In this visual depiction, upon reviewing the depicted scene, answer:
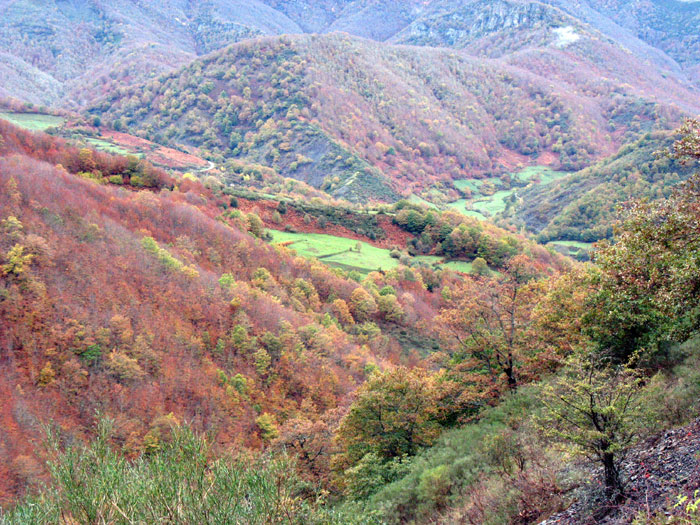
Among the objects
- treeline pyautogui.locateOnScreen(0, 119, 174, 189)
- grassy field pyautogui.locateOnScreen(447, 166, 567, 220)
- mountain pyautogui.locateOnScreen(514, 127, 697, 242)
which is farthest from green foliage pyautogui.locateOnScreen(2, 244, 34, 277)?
grassy field pyautogui.locateOnScreen(447, 166, 567, 220)

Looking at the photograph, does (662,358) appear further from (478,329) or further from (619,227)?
(478,329)

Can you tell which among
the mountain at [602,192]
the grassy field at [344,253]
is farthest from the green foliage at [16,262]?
the mountain at [602,192]

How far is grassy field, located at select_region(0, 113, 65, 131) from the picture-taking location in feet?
299

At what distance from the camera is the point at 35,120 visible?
9838cm

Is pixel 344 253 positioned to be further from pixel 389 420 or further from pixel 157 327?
pixel 389 420

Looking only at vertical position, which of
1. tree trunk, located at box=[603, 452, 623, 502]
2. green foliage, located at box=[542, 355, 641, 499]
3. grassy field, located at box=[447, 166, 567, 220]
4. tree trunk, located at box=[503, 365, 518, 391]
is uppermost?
green foliage, located at box=[542, 355, 641, 499]

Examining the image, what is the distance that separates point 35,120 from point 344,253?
81508mm

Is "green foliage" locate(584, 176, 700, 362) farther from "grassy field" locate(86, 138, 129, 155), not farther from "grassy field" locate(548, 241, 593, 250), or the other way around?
"grassy field" locate(86, 138, 129, 155)

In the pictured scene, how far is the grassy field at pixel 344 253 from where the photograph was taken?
56.6 meters

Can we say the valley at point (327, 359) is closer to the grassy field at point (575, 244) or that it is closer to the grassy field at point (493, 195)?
the grassy field at point (575, 244)

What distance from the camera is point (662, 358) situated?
14469 mm

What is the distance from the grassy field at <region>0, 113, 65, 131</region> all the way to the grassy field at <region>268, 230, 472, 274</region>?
6306 centimetres

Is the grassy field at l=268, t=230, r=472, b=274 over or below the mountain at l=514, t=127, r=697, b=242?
below

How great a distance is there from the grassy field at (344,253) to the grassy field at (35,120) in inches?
2483
